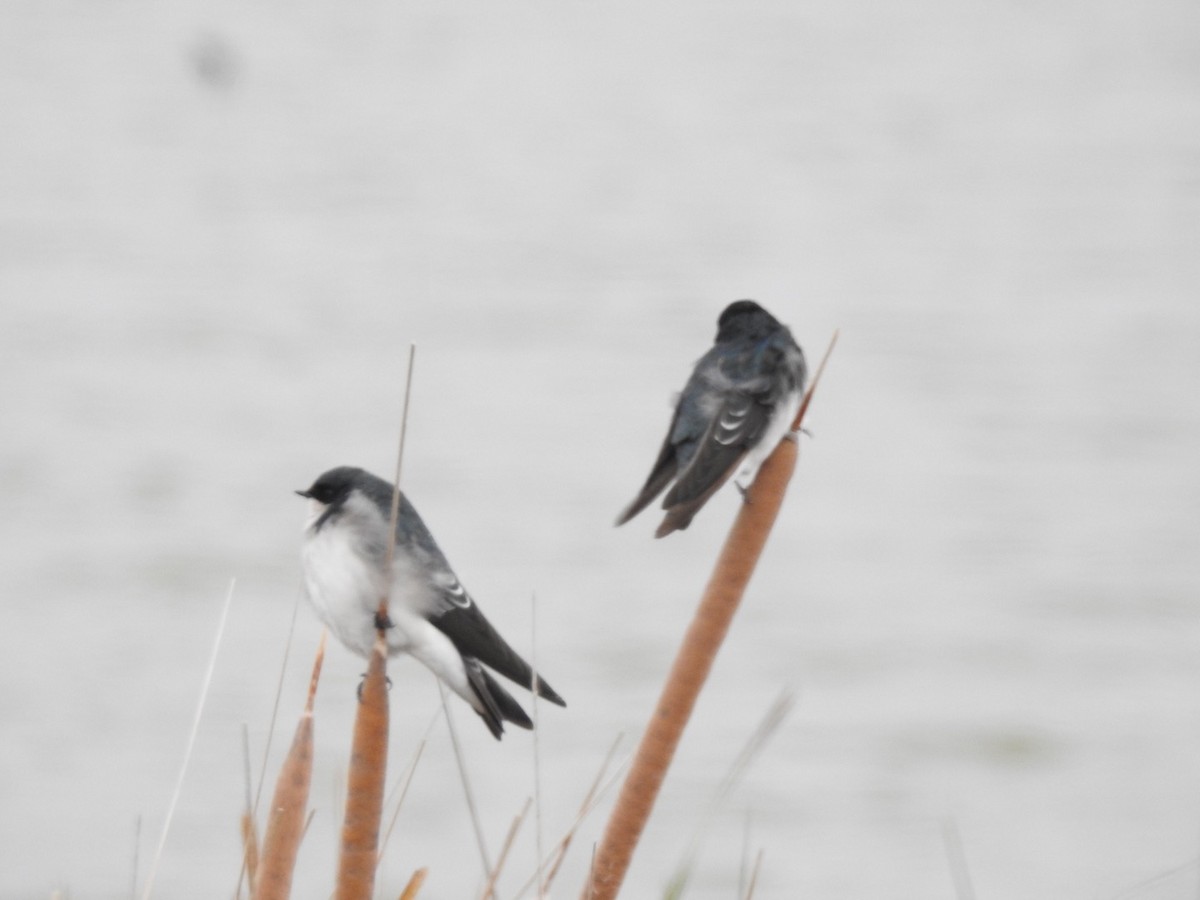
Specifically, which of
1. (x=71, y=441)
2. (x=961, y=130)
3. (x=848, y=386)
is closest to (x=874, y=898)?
(x=848, y=386)

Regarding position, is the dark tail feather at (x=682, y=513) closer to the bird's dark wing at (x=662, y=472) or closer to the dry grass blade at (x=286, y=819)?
the bird's dark wing at (x=662, y=472)

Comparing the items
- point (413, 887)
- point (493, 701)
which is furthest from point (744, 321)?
point (413, 887)

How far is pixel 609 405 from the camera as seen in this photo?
15.4 m

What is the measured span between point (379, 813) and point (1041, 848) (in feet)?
26.6

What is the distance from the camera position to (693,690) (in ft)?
7.80

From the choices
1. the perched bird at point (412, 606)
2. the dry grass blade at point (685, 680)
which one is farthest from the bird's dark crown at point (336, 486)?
the dry grass blade at point (685, 680)

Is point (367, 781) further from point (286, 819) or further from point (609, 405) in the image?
point (609, 405)

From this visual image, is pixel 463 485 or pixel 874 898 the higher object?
pixel 463 485

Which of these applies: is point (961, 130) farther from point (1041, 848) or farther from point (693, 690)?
point (693, 690)

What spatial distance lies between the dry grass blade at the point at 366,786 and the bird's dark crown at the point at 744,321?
1690 mm

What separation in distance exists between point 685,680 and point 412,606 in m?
1.02

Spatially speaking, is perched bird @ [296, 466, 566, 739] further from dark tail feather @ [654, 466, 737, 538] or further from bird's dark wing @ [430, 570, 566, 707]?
dark tail feather @ [654, 466, 737, 538]

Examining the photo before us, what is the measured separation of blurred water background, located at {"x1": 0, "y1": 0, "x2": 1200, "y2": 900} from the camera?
10320mm

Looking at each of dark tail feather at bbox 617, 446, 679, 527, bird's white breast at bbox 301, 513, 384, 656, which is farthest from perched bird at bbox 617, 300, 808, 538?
bird's white breast at bbox 301, 513, 384, 656
